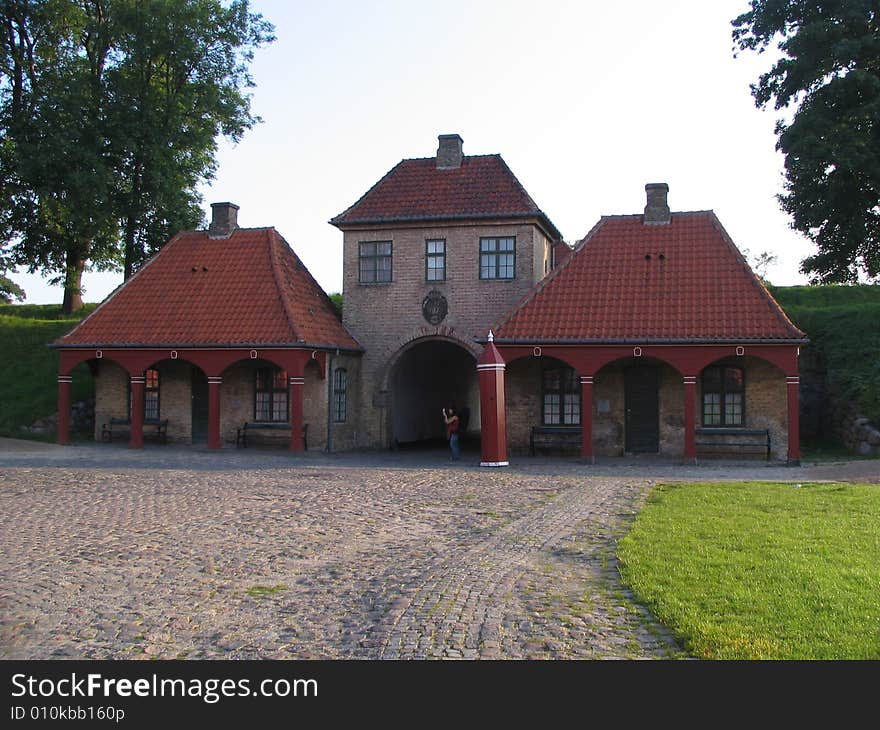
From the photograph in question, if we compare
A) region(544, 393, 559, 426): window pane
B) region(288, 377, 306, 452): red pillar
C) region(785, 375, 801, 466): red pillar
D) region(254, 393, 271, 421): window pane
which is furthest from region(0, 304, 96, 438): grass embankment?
region(785, 375, 801, 466): red pillar

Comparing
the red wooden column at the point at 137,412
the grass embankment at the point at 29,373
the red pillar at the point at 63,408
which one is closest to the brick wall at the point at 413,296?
the red wooden column at the point at 137,412

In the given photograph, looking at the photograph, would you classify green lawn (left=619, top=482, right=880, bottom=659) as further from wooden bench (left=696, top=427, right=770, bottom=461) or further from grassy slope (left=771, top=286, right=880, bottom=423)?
grassy slope (left=771, top=286, right=880, bottom=423)

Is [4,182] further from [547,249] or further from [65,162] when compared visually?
[547,249]

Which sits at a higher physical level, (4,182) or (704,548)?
(4,182)

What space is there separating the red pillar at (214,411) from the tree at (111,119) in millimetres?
10528

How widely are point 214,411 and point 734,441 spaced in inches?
560

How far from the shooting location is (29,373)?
32031 mm

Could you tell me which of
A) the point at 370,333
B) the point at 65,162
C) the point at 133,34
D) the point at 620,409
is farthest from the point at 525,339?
the point at 133,34

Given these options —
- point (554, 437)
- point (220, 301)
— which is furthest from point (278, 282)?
point (554, 437)

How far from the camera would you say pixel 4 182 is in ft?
116

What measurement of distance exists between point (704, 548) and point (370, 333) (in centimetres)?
2016

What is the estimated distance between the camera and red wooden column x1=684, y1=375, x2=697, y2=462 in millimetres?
23297

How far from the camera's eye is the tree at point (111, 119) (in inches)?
1298

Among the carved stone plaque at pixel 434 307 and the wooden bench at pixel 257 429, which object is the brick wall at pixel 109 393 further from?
the carved stone plaque at pixel 434 307
